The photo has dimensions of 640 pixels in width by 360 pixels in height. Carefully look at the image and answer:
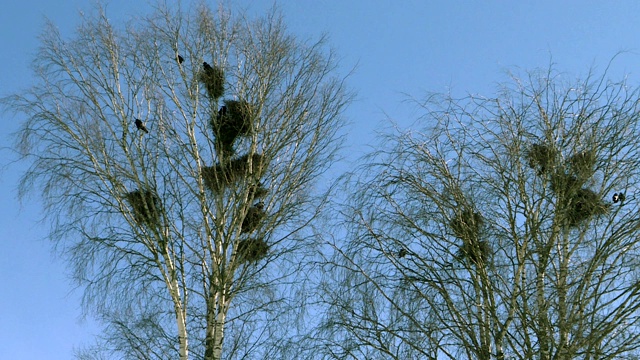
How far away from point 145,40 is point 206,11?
0.94m

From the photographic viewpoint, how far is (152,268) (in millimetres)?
10312

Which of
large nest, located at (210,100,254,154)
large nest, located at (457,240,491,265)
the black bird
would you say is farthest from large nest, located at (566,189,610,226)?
the black bird

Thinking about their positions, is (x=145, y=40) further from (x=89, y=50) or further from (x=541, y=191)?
(x=541, y=191)

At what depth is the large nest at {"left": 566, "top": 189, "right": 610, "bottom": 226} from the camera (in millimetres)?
6370

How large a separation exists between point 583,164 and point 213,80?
6.24 meters

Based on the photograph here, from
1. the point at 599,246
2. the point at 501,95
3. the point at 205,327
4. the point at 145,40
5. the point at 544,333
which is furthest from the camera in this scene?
the point at 145,40

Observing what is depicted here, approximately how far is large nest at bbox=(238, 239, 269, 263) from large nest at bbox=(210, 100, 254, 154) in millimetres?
1308

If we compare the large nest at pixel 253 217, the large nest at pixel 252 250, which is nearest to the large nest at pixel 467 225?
the large nest at pixel 252 250

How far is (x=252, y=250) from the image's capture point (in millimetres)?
10555

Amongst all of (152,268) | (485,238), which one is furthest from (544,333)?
(152,268)

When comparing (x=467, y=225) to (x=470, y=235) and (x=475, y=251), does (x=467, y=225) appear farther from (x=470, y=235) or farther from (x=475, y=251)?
(x=475, y=251)

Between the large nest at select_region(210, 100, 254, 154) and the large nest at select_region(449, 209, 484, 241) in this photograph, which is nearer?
the large nest at select_region(449, 209, 484, 241)

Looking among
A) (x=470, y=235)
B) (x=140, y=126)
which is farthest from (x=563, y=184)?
(x=140, y=126)

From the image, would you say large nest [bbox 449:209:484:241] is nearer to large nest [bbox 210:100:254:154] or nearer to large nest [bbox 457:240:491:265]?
large nest [bbox 457:240:491:265]
